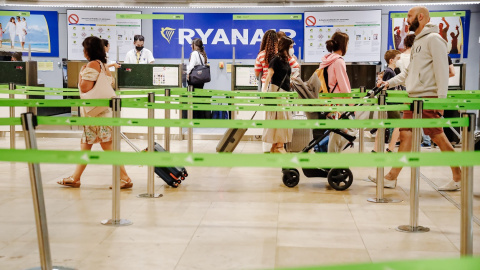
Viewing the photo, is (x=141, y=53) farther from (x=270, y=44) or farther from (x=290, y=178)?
(x=290, y=178)

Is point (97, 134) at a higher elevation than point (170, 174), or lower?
higher

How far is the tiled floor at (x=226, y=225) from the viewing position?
3697 millimetres

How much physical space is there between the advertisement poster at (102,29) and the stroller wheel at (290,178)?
8951mm

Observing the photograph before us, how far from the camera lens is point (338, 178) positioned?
233 inches

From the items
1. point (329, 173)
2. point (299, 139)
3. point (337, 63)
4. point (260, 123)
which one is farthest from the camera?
point (299, 139)

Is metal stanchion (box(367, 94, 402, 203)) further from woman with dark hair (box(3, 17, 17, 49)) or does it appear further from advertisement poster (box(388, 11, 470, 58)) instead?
woman with dark hair (box(3, 17, 17, 49))

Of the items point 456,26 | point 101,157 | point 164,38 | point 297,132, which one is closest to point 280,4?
point 164,38

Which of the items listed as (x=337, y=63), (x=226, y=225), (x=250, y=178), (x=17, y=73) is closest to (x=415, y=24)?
(x=337, y=63)

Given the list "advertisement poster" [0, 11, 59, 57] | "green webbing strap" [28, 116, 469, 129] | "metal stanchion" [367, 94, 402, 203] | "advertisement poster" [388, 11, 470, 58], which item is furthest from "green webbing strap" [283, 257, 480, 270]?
"advertisement poster" [0, 11, 59, 57]

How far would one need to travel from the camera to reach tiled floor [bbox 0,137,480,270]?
3.70 meters

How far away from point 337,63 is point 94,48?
2.52m

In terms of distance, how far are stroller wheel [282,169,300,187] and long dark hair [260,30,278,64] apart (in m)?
2.02

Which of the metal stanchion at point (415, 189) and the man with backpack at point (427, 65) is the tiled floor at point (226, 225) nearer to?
the metal stanchion at point (415, 189)

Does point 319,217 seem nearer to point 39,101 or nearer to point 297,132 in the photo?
point 39,101
